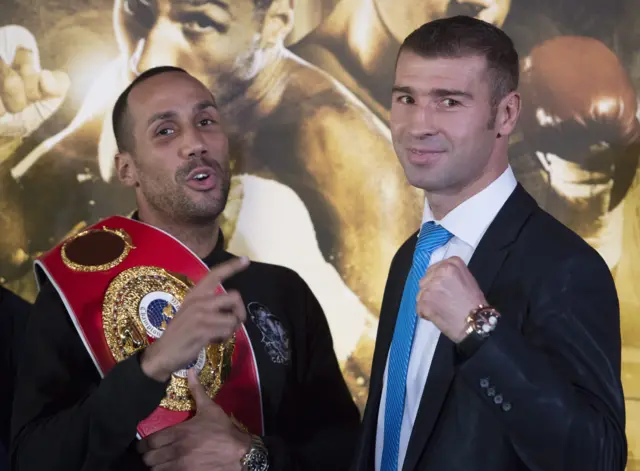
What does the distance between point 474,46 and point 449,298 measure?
19.4 inches

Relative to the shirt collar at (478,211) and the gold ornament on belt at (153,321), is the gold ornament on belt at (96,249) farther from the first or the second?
the shirt collar at (478,211)

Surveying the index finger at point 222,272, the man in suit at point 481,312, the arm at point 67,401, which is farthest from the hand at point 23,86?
the man in suit at point 481,312

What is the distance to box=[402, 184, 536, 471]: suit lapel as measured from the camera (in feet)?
4.46

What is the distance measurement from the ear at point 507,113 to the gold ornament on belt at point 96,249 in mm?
831

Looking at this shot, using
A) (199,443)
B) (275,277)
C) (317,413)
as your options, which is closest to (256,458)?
(199,443)

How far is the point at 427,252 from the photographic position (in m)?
1.55

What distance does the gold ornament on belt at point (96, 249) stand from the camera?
184 centimetres

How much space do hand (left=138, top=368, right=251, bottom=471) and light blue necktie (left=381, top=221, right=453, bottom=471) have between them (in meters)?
0.33

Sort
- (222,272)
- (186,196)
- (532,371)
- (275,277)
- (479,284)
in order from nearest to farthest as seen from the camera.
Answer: (532,371) → (479,284) → (222,272) → (186,196) → (275,277)

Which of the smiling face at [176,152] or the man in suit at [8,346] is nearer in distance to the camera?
the smiling face at [176,152]

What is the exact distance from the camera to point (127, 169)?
201 cm

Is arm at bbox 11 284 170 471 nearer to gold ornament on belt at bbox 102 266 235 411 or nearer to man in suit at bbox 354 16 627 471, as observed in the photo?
gold ornament on belt at bbox 102 266 235 411

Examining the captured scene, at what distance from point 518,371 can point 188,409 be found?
0.80 metres

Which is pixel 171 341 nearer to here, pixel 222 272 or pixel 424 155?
pixel 222 272
